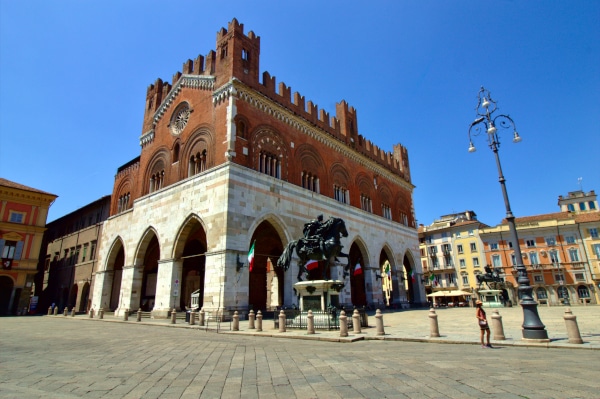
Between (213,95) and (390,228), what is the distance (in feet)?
64.9

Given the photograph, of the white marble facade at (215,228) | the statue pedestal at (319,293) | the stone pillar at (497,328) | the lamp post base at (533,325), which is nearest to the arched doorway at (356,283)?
the white marble facade at (215,228)

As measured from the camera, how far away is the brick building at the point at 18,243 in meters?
29.1

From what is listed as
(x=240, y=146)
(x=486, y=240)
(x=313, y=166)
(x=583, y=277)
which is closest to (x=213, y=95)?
(x=240, y=146)

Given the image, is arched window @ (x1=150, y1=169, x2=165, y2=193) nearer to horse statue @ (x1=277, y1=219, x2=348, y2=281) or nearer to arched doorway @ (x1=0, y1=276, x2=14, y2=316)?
horse statue @ (x1=277, y1=219, x2=348, y2=281)

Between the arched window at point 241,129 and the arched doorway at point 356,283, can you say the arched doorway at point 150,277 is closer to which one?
the arched window at point 241,129

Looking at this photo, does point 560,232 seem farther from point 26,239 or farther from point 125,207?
point 26,239

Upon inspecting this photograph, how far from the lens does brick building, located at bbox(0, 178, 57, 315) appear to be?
2914 centimetres

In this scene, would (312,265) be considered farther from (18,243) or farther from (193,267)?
(18,243)

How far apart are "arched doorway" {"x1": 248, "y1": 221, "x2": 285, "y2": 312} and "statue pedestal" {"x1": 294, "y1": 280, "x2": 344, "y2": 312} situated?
12.5 metres

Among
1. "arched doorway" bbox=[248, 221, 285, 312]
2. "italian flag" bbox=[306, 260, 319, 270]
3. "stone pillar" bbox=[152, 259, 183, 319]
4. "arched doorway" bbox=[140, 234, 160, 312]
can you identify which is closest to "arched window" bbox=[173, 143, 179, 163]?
"arched doorway" bbox=[140, 234, 160, 312]

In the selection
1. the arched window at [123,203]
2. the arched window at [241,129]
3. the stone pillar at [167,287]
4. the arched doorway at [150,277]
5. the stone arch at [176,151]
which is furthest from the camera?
the arched window at [123,203]

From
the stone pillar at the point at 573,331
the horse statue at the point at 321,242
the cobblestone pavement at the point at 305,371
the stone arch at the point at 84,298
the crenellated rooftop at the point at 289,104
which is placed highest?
the crenellated rooftop at the point at 289,104

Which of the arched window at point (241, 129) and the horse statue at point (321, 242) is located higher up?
the arched window at point (241, 129)

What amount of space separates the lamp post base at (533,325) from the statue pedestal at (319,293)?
559 centimetres
